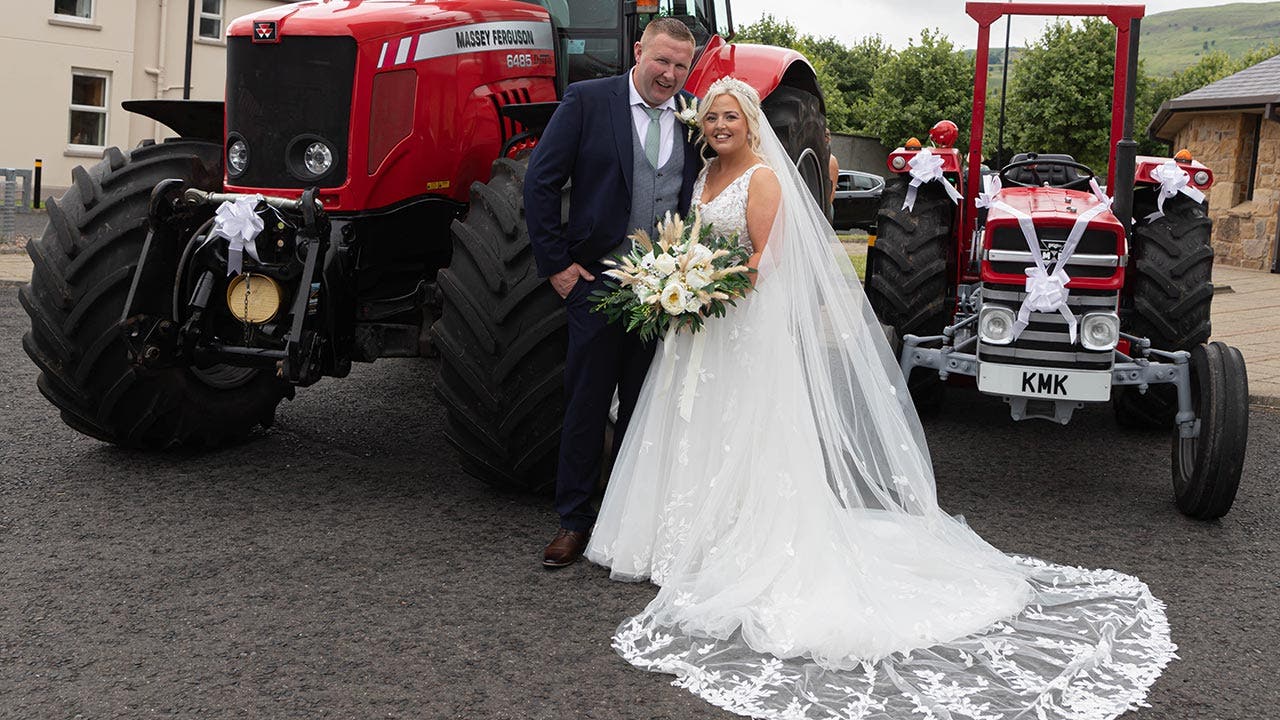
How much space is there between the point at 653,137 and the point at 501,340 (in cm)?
98

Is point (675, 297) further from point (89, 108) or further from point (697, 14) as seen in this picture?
point (89, 108)

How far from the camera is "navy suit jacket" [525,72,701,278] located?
14.9 feet

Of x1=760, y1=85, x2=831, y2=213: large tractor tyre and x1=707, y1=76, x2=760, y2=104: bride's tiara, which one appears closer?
x1=707, y1=76, x2=760, y2=104: bride's tiara

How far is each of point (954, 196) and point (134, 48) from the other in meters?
23.9

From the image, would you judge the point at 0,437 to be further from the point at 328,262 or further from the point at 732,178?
the point at 732,178

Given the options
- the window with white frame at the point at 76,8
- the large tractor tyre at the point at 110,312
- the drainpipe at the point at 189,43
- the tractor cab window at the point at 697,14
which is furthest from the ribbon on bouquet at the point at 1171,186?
the window with white frame at the point at 76,8

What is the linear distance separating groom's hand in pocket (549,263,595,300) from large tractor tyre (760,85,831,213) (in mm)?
1743

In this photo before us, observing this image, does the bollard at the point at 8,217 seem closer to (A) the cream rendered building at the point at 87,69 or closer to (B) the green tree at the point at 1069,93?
(A) the cream rendered building at the point at 87,69

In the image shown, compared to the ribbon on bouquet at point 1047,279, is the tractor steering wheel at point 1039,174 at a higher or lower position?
higher

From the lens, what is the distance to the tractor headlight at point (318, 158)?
521 cm

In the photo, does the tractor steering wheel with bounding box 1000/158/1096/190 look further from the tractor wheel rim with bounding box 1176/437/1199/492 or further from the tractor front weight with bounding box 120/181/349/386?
the tractor front weight with bounding box 120/181/349/386

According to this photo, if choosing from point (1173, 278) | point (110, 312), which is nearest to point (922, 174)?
point (1173, 278)

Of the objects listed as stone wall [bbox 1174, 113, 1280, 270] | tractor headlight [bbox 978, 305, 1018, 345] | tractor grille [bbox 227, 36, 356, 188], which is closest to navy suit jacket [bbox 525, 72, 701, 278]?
tractor grille [bbox 227, 36, 356, 188]

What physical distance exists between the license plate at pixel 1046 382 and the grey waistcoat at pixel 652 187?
5.98 feet
